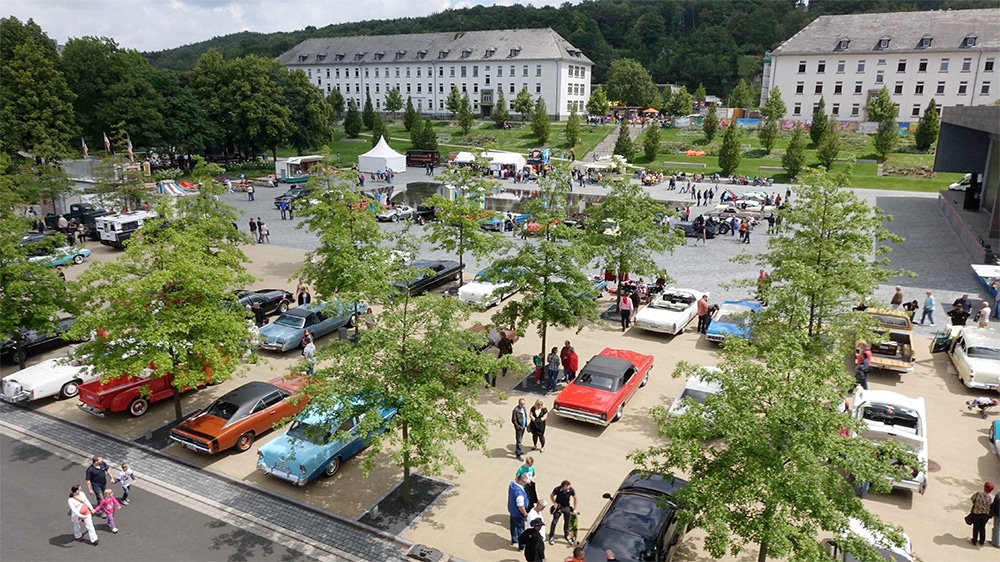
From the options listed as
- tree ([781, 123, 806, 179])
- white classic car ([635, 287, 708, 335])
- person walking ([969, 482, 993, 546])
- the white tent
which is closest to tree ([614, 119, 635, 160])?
tree ([781, 123, 806, 179])

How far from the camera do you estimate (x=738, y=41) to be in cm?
14312

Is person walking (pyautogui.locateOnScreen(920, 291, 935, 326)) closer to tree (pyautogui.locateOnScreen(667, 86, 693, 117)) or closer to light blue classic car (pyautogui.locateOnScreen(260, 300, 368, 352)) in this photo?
light blue classic car (pyautogui.locateOnScreen(260, 300, 368, 352))

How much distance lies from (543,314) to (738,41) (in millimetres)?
147639

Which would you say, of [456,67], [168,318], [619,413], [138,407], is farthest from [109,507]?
[456,67]

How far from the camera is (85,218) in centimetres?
3759

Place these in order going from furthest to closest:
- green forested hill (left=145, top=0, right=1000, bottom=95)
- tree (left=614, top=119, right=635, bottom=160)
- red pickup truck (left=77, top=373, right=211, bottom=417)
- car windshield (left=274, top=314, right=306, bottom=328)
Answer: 1. green forested hill (left=145, top=0, right=1000, bottom=95)
2. tree (left=614, top=119, right=635, bottom=160)
3. car windshield (left=274, top=314, right=306, bottom=328)
4. red pickup truck (left=77, top=373, right=211, bottom=417)

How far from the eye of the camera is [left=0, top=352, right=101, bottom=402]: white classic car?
16.6 meters

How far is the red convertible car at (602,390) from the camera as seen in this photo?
15.0m

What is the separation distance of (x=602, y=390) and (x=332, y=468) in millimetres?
6634

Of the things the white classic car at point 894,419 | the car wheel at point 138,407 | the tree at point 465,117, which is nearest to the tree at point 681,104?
the tree at point 465,117

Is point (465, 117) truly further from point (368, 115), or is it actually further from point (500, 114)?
point (368, 115)

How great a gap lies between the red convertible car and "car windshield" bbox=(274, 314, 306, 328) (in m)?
9.39

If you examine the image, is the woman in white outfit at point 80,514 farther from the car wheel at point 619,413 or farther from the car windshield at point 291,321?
the car wheel at point 619,413

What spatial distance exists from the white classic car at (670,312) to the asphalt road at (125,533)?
1384 centimetres
